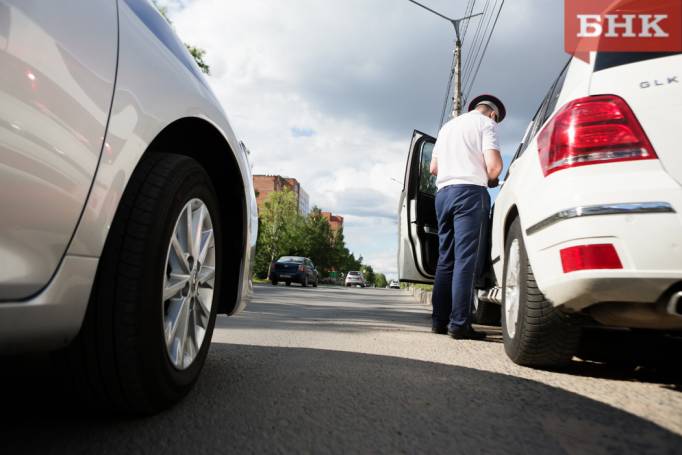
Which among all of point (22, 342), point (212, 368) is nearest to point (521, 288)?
point (212, 368)

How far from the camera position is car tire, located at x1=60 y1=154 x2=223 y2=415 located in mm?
1461

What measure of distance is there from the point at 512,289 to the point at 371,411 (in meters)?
1.52

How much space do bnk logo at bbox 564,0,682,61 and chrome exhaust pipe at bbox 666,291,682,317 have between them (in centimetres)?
92

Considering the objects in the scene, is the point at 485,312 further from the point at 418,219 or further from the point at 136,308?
the point at 136,308

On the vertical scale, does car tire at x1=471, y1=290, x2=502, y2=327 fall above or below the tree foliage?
below

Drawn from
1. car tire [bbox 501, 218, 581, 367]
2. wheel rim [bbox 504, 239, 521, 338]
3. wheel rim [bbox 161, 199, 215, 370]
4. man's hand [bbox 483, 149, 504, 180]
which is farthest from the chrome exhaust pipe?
man's hand [bbox 483, 149, 504, 180]

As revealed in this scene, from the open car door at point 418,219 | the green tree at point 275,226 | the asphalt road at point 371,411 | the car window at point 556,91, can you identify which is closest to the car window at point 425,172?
the open car door at point 418,219

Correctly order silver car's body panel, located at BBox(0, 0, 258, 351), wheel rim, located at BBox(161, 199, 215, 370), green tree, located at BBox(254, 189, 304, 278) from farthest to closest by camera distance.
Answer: green tree, located at BBox(254, 189, 304, 278), wheel rim, located at BBox(161, 199, 215, 370), silver car's body panel, located at BBox(0, 0, 258, 351)

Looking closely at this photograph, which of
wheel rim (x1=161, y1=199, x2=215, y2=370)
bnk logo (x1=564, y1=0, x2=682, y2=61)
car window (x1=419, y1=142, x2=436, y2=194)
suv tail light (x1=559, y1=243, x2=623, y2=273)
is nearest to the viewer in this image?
wheel rim (x1=161, y1=199, x2=215, y2=370)

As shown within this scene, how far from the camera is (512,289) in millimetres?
3059

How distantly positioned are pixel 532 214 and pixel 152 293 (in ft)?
5.36

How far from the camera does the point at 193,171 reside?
185cm

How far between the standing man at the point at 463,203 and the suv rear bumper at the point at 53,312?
294cm

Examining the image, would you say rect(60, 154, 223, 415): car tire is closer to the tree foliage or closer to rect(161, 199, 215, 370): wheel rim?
rect(161, 199, 215, 370): wheel rim
